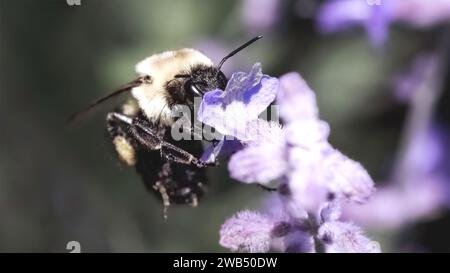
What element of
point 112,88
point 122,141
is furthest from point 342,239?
point 112,88

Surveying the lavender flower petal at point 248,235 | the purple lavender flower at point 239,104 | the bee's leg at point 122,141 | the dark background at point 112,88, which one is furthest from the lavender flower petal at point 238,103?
the dark background at point 112,88

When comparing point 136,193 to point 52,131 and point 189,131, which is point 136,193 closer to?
point 52,131

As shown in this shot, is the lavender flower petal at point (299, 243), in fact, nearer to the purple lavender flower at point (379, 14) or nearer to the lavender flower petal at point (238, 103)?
the lavender flower petal at point (238, 103)

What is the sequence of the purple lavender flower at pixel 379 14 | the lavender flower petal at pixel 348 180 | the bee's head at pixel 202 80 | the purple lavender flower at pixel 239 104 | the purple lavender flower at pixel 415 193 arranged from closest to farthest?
the lavender flower petal at pixel 348 180 < the purple lavender flower at pixel 239 104 < the bee's head at pixel 202 80 < the purple lavender flower at pixel 379 14 < the purple lavender flower at pixel 415 193

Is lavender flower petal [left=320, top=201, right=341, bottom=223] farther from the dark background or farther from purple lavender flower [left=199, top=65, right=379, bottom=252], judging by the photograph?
the dark background

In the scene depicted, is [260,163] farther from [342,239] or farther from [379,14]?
[379,14]

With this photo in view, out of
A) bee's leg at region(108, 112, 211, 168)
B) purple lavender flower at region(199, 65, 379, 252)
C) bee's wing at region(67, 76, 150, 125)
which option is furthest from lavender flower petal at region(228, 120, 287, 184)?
bee's wing at region(67, 76, 150, 125)
